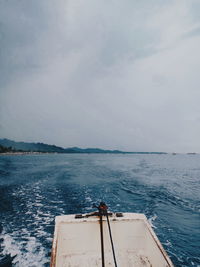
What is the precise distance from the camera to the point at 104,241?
18.7 feet

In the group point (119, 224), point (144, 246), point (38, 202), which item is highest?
point (119, 224)

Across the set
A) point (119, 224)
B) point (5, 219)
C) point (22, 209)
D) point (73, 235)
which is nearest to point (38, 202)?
point (22, 209)

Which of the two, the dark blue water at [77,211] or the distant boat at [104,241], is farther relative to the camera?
the dark blue water at [77,211]

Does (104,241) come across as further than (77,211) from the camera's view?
No

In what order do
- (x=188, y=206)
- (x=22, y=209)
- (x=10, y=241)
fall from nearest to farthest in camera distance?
1. (x=10, y=241)
2. (x=22, y=209)
3. (x=188, y=206)

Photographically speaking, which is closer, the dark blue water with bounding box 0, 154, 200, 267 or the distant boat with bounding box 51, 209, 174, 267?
the distant boat with bounding box 51, 209, 174, 267

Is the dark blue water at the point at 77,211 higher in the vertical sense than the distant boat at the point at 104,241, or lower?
lower

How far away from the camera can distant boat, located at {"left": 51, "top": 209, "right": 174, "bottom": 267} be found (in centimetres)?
541

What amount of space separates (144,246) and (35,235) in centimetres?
529

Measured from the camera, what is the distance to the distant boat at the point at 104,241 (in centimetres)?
541

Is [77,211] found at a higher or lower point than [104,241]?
lower

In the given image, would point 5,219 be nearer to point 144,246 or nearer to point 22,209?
point 22,209

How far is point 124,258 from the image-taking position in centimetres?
551

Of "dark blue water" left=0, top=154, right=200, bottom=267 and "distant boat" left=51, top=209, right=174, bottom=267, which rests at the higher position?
"distant boat" left=51, top=209, right=174, bottom=267
